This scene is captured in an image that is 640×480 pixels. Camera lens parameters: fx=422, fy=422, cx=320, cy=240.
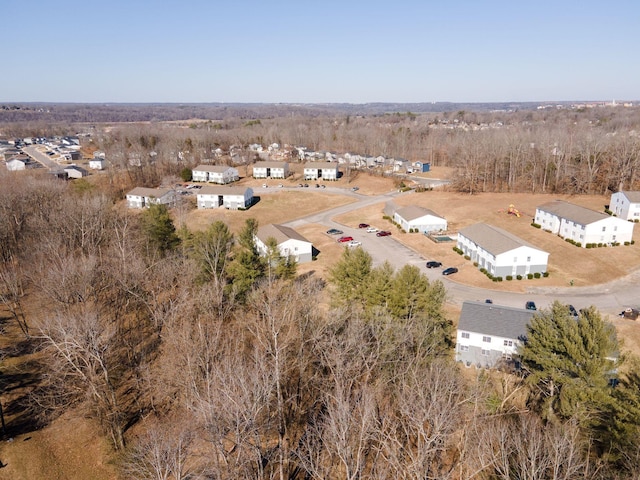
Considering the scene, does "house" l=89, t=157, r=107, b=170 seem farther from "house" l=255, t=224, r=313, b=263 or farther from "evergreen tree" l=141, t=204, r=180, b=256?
"evergreen tree" l=141, t=204, r=180, b=256

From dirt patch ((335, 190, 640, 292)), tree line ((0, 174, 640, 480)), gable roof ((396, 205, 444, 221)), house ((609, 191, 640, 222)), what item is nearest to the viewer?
tree line ((0, 174, 640, 480))

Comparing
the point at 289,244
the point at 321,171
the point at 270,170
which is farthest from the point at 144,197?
the point at 289,244

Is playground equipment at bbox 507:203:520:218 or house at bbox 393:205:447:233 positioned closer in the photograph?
house at bbox 393:205:447:233

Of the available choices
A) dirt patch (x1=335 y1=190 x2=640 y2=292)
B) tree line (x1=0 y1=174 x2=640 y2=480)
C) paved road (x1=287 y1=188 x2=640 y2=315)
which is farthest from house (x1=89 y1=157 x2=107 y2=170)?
paved road (x1=287 y1=188 x2=640 y2=315)

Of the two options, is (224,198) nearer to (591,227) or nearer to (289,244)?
(289,244)

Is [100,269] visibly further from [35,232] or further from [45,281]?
[35,232]

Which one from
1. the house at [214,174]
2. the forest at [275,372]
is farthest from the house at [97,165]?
the forest at [275,372]

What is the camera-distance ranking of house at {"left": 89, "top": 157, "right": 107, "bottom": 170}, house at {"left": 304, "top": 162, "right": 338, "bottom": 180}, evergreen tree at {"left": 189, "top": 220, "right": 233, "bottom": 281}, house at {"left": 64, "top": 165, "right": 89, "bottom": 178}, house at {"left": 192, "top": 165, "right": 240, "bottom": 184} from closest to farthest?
evergreen tree at {"left": 189, "top": 220, "right": 233, "bottom": 281}
house at {"left": 192, "top": 165, "right": 240, "bottom": 184}
house at {"left": 64, "top": 165, "right": 89, "bottom": 178}
house at {"left": 304, "top": 162, "right": 338, "bottom": 180}
house at {"left": 89, "top": 157, "right": 107, "bottom": 170}


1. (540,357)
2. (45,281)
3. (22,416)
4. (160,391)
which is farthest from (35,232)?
(540,357)
